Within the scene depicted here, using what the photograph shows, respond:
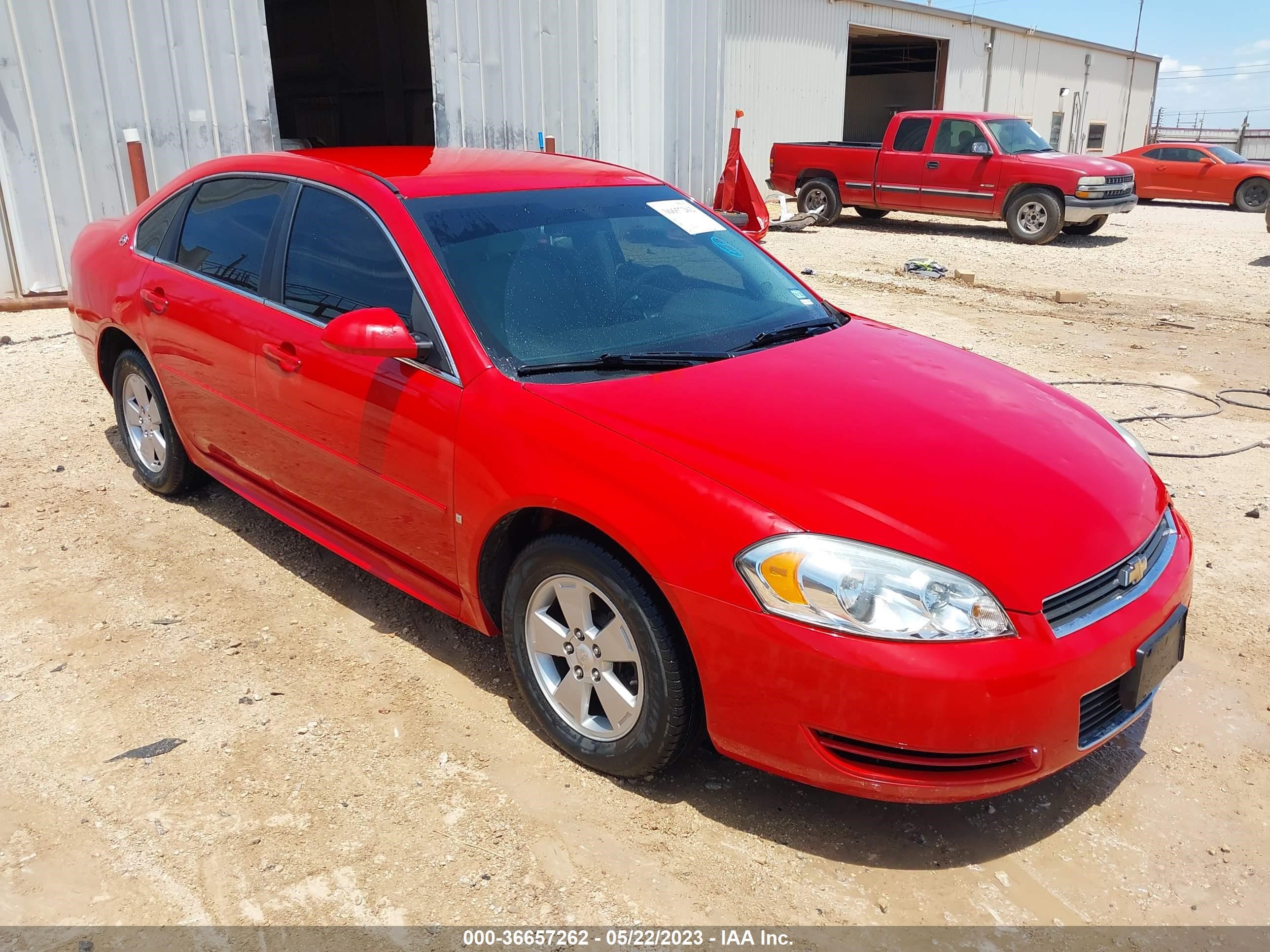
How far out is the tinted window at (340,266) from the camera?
3.28 meters

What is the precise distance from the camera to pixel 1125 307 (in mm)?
10234

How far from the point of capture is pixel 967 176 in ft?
48.6

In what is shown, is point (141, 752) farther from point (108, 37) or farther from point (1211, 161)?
point (1211, 161)

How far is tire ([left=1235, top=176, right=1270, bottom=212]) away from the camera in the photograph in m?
19.7

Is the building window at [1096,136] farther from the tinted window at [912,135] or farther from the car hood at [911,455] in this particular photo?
the car hood at [911,455]

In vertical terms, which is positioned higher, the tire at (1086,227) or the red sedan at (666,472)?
the red sedan at (666,472)

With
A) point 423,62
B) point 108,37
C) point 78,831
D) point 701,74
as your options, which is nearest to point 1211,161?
point 701,74

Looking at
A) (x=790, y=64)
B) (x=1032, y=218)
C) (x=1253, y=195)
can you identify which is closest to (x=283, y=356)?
(x=1032, y=218)

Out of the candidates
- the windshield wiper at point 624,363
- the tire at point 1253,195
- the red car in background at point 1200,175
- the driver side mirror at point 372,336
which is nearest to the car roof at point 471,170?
the driver side mirror at point 372,336

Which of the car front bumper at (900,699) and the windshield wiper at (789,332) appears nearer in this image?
the car front bumper at (900,699)

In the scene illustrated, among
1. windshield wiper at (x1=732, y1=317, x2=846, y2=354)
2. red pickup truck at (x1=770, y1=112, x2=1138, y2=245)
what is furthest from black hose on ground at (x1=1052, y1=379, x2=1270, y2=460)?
red pickup truck at (x1=770, y1=112, x2=1138, y2=245)

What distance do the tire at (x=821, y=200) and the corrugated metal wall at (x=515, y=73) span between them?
550cm

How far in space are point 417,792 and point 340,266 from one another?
1.84 meters

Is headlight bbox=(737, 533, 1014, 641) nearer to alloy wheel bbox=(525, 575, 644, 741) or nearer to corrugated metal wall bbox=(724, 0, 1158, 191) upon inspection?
alloy wheel bbox=(525, 575, 644, 741)
